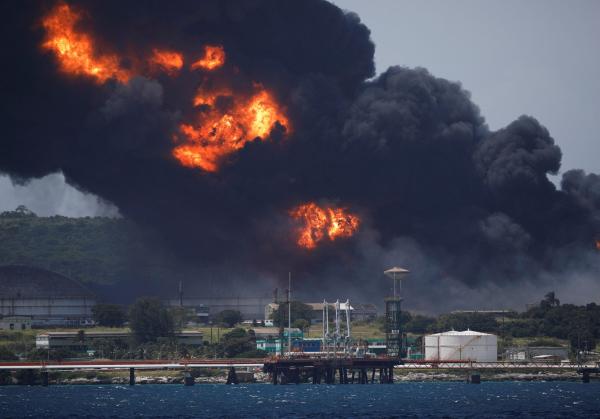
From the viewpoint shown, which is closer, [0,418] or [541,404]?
[0,418]

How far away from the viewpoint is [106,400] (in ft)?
647

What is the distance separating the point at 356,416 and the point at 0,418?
1650 inches

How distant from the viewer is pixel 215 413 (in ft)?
568

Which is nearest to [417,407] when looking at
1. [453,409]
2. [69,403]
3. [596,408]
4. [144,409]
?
[453,409]

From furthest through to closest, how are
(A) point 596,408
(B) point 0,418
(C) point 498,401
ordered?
1. (C) point 498,401
2. (A) point 596,408
3. (B) point 0,418

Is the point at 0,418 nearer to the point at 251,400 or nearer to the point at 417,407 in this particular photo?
the point at 251,400

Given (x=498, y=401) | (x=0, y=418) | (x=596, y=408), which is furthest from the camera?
(x=498, y=401)

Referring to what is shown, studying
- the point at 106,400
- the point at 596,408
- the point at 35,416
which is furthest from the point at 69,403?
the point at 596,408

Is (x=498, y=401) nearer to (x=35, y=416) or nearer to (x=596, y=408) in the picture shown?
(x=596, y=408)

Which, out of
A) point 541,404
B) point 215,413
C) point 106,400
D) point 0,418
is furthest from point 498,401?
point 0,418

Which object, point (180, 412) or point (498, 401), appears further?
point (498, 401)

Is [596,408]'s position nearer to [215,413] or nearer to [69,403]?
[215,413]

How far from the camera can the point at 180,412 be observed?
17475 cm

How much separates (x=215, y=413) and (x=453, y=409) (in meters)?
29.8
